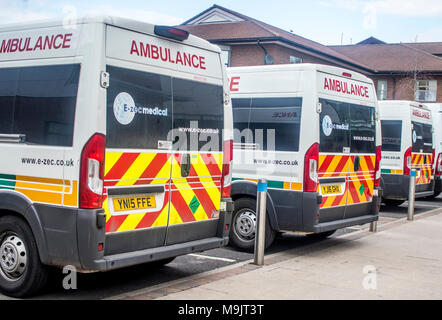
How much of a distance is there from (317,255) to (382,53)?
45.7 m

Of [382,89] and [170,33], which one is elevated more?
[382,89]

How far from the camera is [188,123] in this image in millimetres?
6422

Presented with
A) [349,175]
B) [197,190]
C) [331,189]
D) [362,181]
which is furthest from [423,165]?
[197,190]

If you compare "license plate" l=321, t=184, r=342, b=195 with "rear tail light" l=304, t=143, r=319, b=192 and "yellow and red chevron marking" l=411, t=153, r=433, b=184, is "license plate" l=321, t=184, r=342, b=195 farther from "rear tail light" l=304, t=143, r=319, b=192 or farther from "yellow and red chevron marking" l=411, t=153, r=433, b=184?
"yellow and red chevron marking" l=411, t=153, r=433, b=184

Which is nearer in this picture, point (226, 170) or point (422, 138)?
point (226, 170)

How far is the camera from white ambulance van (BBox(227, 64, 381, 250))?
8156 millimetres

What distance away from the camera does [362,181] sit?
943 centimetres

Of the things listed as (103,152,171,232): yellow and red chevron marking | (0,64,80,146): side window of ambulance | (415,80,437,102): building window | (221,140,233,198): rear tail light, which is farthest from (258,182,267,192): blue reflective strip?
(415,80,437,102): building window

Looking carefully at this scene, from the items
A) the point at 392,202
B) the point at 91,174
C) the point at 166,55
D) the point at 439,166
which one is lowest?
the point at 392,202

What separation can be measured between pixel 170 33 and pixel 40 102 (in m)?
1.50

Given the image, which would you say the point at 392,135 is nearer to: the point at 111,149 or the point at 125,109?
the point at 125,109

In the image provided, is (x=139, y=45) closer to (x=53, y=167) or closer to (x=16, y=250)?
(x=53, y=167)

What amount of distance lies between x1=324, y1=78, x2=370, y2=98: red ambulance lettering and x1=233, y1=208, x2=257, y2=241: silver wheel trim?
213 cm

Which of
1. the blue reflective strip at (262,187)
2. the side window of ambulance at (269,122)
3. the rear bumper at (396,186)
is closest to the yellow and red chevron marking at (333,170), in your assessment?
the side window of ambulance at (269,122)
